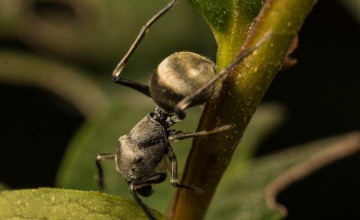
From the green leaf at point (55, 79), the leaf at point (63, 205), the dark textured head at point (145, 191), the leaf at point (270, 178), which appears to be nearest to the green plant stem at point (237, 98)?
the leaf at point (63, 205)

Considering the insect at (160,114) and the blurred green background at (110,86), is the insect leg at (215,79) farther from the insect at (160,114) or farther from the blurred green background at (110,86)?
the blurred green background at (110,86)

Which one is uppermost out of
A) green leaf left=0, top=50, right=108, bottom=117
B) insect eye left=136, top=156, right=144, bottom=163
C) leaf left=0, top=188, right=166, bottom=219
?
leaf left=0, top=188, right=166, bottom=219

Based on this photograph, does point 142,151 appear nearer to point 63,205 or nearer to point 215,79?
point 215,79

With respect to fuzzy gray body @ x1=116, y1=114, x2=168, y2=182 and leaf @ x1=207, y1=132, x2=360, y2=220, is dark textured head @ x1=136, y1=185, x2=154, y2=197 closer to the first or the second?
fuzzy gray body @ x1=116, y1=114, x2=168, y2=182

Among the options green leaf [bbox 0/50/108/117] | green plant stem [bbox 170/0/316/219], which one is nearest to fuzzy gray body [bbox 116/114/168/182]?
green plant stem [bbox 170/0/316/219]

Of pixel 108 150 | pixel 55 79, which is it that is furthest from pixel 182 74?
pixel 55 79
